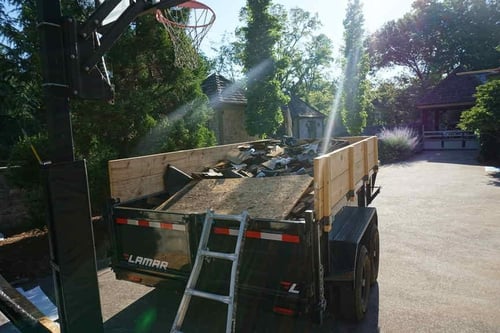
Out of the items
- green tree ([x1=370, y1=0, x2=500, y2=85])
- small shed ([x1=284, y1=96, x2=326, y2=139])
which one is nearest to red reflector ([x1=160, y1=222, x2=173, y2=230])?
small shed ([x1=284, y1=96, x2=326, y2=139])

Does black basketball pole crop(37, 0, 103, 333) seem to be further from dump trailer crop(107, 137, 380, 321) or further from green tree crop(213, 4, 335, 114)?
green tree crop(213, 4, 335, 114)

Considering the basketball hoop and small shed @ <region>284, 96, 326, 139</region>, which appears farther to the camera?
small shed @ <region>284, 96, 326, 139</region>

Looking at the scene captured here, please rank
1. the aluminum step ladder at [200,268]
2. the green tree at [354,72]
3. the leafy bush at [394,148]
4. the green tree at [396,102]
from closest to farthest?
1. the aluminum step ladder at [200,268]
2. the leafy bush at [394,148]
3. the green tree at [354,72]
4. the green tree at [396,102]

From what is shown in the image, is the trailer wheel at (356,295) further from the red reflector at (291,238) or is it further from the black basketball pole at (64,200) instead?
the black basketball pole at (64,200)

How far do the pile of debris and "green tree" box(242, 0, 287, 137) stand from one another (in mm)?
10732

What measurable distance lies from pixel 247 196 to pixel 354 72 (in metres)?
23.1

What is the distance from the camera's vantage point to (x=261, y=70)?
62.8 ft

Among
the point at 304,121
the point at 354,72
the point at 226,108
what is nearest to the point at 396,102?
the point at 304,121

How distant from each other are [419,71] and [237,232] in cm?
4591

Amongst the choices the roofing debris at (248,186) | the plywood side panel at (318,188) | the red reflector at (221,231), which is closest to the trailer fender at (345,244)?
the roofing debris at (248,186)

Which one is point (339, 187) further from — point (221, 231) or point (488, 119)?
point (488, 119)

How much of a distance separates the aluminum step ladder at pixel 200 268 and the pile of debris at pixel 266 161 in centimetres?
201

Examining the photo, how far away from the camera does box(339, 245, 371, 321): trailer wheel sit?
330 cm

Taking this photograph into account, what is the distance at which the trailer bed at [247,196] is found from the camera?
12.0 ft
